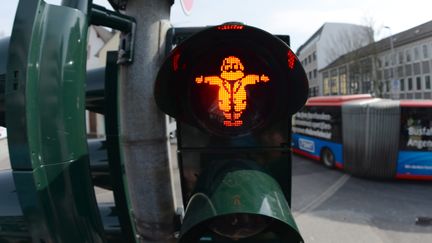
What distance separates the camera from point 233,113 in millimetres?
1866

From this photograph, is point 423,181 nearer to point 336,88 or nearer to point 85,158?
point 85,158

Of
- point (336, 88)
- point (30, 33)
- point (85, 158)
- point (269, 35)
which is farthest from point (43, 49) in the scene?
point (336, 88)

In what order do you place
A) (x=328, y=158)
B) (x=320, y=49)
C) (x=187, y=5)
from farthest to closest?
(x=320, y=49) < (x=328, y=158) < (x=187, y=5)

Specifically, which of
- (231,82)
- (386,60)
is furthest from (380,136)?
(386,60)

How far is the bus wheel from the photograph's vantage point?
13.4 m

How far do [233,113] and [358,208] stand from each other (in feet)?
25.9

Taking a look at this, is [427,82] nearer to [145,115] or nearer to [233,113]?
[233,113]

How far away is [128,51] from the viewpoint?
168 cm

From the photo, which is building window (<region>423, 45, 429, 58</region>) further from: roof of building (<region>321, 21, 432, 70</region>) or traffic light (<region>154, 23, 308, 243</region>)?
A: traffic light (<region>154, 23, 308, 243</region>)

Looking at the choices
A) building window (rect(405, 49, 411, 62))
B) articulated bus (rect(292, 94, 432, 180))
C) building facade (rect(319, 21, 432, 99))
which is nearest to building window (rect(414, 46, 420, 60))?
building facade (rect(319, 21, 432, 99))

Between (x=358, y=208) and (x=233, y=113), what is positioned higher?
(x=233, y=113)

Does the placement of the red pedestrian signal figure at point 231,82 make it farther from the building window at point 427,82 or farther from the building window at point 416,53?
the building window at point 416,53

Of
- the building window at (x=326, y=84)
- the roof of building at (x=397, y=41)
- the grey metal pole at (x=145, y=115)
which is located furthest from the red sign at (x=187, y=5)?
the building window at (x=326, y=84)

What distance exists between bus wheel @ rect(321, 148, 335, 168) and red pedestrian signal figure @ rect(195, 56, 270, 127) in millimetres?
12324
